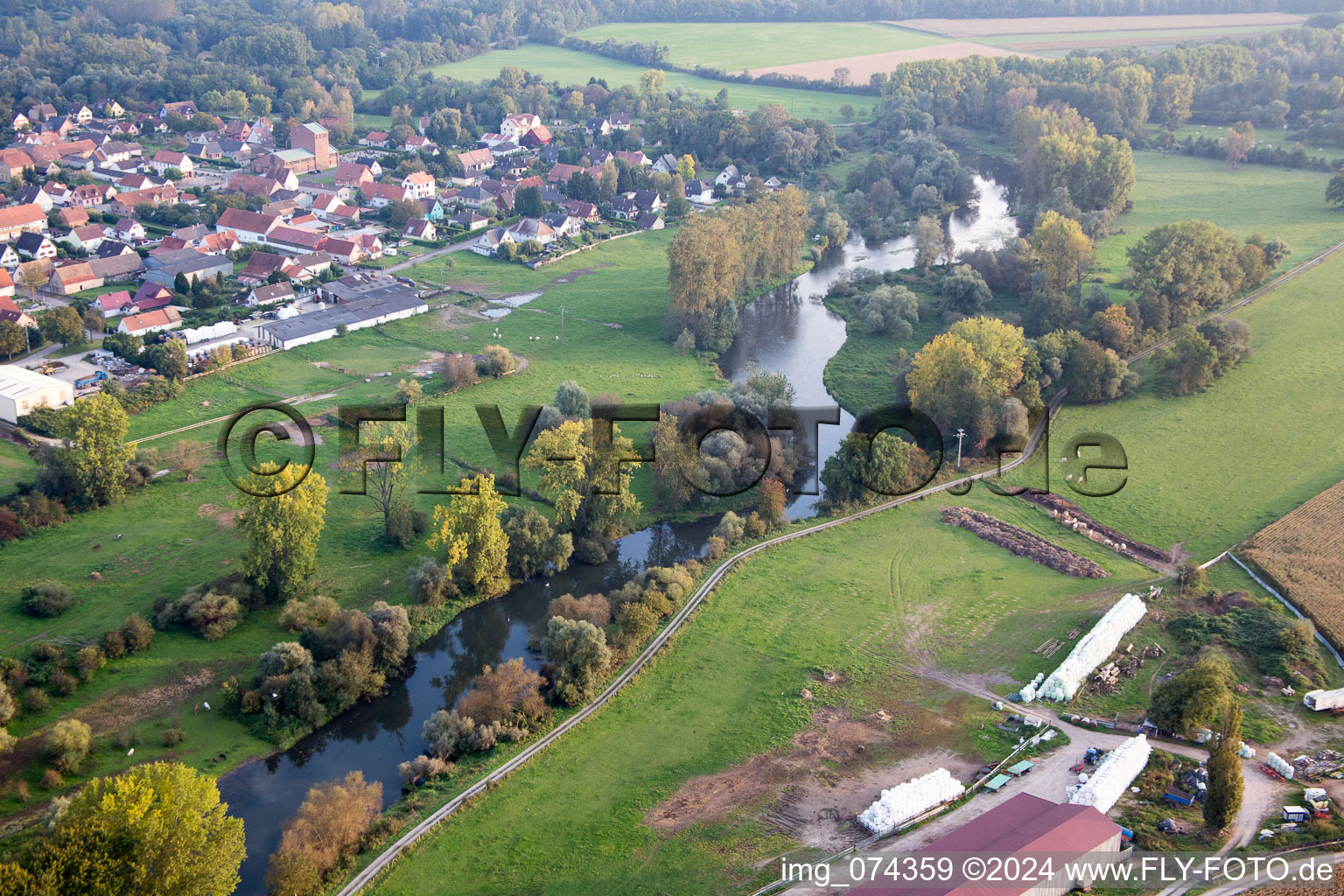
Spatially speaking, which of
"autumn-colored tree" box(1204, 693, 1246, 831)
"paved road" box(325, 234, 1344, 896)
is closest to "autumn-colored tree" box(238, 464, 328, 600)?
"paved road" box(325, 234, 1344, 896)

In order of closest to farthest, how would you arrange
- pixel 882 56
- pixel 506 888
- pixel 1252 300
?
pixel 506 888
pixel 1252 300
pixel 882 56

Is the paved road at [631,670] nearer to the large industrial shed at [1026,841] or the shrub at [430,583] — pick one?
the shrub at [430,583]

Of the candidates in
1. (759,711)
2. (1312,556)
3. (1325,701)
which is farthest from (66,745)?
(1312,556)

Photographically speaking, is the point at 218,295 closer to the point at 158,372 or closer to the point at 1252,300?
the point at 158,372

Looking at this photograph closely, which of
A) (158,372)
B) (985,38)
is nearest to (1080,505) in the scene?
(158,372)

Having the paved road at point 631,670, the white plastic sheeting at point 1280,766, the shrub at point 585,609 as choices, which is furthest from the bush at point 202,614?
the white plastic sheeting at point 1280,766

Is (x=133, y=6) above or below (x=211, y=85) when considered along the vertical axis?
above
